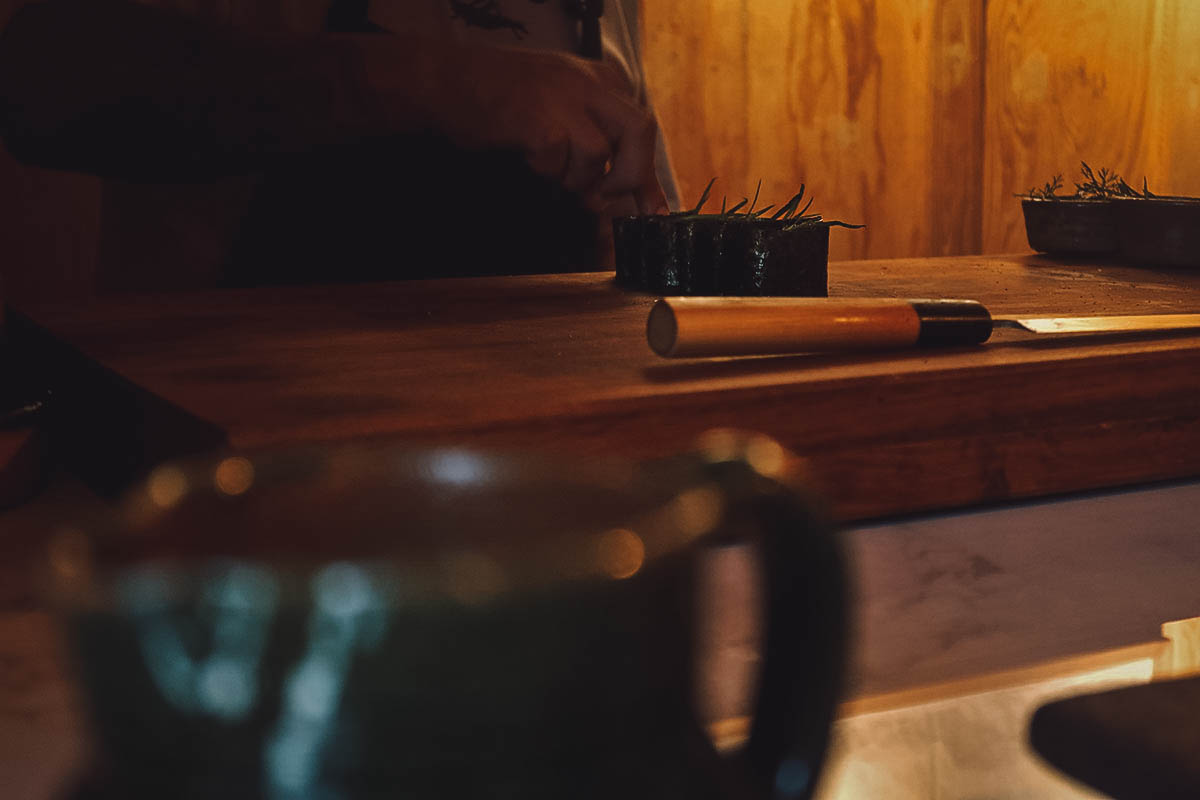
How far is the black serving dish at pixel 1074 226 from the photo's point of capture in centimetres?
128

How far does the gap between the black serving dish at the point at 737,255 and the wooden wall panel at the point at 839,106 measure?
1.98 meters

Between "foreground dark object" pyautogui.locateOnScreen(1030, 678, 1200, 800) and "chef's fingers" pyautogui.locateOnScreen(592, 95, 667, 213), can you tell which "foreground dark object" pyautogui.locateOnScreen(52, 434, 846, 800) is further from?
"chef's fingers" pyautogui.locateOnScreen(592, 95, 667, 213)

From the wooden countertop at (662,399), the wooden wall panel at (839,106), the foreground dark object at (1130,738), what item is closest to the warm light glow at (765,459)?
the foreground dark object at (1130,738)

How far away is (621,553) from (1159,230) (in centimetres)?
115

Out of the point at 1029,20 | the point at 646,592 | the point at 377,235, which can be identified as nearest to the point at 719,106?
the point at 1029,20

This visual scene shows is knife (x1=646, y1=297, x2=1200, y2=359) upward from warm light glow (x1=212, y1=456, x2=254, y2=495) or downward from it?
downward

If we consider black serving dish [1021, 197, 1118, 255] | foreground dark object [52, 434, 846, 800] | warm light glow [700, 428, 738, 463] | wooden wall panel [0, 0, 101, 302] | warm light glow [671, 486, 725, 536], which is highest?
warm light glow [700, 428, 738, 463]

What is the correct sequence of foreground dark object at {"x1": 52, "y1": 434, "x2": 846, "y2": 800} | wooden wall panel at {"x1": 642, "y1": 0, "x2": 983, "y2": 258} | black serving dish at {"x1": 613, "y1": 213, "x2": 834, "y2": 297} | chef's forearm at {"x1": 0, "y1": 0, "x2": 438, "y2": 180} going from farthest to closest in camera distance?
1. wooden wall panel at {"x1": 642, "y1": 0, "x2": 983, "y2": 258}
2. chef's forearm at {"x1": 0, "y1": 0, "x2": 438, "y2": 180}
3. black serving dish at {"x1": 613, "y1": 213, "x2": 834, "y2": 297}
4. foreground dark object at {"x1": 52, "y1": 434, "x2": 846, "y2": 800}

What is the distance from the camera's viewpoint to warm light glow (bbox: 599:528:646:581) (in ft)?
0.55

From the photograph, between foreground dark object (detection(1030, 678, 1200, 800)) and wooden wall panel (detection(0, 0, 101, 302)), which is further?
wooden wall panel (detection(0, 0, 101, 302))

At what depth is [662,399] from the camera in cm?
52

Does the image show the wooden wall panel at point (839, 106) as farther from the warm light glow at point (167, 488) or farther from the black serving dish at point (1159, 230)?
the warm light glow at point (167, 488)

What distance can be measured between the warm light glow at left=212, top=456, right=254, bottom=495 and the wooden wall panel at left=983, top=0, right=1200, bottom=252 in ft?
10.8

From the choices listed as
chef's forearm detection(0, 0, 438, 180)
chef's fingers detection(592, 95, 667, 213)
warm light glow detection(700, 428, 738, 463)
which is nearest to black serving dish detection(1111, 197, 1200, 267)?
chef's fingers detection(592, 95, 667, 213)
